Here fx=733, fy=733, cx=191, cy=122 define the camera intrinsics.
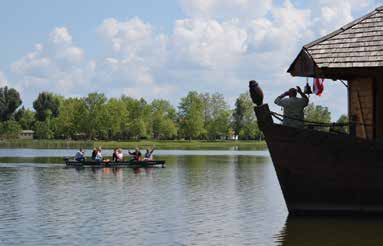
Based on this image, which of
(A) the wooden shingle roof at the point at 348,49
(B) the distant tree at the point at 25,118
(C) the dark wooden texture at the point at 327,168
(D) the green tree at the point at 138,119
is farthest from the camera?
(B) the distant tree at the point at 25,118

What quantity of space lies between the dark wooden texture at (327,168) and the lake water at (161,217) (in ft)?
1.90

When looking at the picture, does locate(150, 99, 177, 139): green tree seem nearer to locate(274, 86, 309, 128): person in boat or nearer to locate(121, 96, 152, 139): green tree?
locate(121, 96, 152, 139): green tree

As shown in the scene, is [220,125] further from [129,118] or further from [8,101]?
[8,101]

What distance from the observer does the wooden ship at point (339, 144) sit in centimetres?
1920

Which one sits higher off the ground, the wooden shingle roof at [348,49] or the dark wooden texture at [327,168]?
the wooden shingle roof at [348,49]

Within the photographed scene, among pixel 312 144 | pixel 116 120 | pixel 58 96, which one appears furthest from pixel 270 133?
pixel 58 96

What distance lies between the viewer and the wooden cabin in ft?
64.2

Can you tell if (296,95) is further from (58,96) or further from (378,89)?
(58,96)

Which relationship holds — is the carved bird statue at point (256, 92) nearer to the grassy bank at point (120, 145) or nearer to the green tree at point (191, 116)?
the grassy bank at point (120, 145)

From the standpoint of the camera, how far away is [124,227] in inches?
798

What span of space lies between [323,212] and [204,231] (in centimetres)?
342

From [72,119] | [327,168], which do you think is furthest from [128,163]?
[72,119]

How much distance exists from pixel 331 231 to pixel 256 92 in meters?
4.08

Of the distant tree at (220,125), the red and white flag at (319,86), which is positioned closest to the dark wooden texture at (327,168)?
the red and white flag at (319,86)
